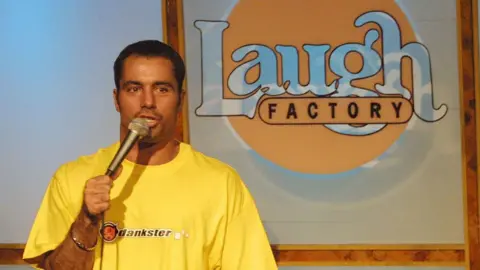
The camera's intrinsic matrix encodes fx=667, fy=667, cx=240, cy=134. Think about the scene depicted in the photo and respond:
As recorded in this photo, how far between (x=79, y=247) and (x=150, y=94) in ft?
1.12

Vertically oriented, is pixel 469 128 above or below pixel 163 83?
below

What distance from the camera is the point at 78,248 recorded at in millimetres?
1298

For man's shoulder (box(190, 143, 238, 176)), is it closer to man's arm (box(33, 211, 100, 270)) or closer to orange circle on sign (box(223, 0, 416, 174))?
man's arm (box(33, 211, 100, 270))

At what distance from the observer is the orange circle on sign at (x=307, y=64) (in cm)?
222

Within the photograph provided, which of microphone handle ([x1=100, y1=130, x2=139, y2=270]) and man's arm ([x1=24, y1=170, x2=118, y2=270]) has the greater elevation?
microphone handle ([x1=100, y1=130, x2=139, y2=270])

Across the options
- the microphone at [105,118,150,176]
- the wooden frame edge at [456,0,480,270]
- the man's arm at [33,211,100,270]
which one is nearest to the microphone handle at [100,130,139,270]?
the microphone at [105,118,150,176]

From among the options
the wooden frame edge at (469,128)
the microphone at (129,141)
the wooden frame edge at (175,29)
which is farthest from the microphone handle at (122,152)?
the wooden frame edge at (469,128)

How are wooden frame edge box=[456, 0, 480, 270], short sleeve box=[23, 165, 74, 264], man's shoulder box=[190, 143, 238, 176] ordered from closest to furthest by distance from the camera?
short sleeve box=[23, 165, 74, 264]
man's shoulder box=[190, 143, 238, 176]
wooden frame edge box=[456, 0, 480, 270]

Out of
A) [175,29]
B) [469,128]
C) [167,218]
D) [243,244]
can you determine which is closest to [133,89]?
[167,218]

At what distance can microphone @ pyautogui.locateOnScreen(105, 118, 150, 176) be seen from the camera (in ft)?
3.99

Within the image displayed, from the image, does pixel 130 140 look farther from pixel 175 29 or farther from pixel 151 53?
pixel 175 29

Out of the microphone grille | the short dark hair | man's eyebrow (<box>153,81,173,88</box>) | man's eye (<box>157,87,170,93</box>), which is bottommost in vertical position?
the microphone grille

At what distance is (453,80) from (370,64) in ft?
0.91

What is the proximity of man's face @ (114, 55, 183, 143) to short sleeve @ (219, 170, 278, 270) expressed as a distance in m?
0.23
